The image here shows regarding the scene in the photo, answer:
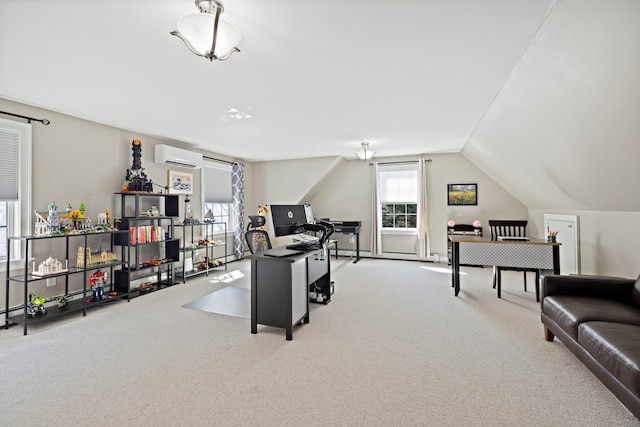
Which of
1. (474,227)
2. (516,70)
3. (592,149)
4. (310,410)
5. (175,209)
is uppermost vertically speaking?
(516,70)

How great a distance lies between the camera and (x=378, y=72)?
2453 millimetres

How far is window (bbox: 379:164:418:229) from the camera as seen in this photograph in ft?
21.0

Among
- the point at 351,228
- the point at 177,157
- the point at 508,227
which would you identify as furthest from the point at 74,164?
the point at 508,227

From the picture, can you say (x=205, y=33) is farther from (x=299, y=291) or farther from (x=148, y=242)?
(x=148, y=242)

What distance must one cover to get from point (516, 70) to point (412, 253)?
4.55 m

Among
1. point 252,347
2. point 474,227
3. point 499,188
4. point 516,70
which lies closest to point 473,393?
point 252,347

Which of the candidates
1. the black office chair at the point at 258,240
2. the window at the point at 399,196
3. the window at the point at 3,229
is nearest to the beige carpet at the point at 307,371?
the window at the point at 3,229

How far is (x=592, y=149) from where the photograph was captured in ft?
7.79

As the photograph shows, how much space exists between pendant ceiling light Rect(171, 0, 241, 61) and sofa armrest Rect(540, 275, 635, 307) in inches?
124

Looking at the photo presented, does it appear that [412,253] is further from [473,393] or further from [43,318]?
[43,318]

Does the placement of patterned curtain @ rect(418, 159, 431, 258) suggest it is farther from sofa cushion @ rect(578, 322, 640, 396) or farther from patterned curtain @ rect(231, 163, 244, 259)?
sofa cushion @ rect(578, 322, 640, 396)

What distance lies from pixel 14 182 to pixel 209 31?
10.00 ft

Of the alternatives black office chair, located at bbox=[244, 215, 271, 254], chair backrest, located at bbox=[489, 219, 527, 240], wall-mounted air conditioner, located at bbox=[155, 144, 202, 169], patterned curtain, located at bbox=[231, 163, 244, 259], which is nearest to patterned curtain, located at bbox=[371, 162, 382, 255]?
chair backrest, located at bbox=[489, 219, 527, 240]

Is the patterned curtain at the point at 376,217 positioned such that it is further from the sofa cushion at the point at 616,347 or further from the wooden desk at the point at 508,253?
the sofa cushion at the point at 616,347
